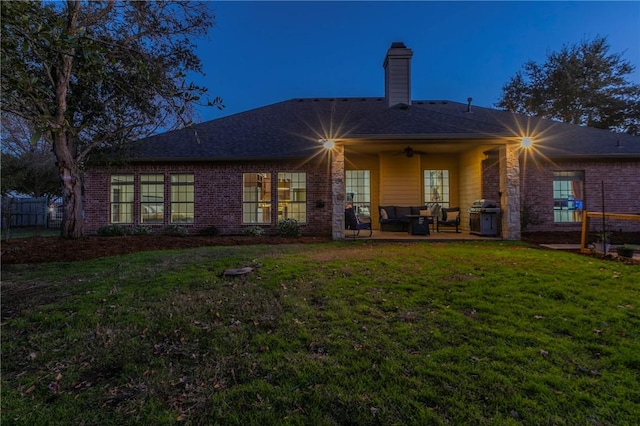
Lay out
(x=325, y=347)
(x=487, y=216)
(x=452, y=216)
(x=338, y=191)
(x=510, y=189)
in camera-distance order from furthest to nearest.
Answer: (x=452, y=216)
(x=487, y=216)
(x=338, y=191)
(x=510, y=189)
(x=325, y=347)

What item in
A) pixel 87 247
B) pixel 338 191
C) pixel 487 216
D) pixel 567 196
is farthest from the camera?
pixel 567 196

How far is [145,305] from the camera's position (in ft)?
12.1

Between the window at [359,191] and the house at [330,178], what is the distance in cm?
4

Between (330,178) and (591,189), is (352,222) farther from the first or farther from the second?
(591,189)

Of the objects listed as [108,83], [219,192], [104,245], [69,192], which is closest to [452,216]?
[219,192]

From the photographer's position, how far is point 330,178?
1109cm

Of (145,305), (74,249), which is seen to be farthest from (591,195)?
(74,249)

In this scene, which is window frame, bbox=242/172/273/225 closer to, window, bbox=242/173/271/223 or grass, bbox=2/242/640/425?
window, bbox=242/173/271/223

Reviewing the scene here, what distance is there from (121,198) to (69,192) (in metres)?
2.51

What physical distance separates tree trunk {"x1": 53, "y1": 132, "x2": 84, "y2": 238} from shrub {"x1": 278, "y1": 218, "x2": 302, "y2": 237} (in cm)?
575

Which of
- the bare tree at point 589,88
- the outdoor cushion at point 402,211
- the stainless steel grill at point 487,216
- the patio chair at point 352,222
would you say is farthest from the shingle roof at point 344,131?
the bare tree at point 589,88

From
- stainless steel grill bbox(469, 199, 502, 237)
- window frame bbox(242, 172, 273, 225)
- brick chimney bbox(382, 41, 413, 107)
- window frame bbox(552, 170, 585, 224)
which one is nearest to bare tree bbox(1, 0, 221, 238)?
window frame bbox(242, 172, 273, 225)

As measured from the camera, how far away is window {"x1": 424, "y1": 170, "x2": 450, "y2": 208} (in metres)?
12.0

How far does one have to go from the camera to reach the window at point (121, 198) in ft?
36.9
